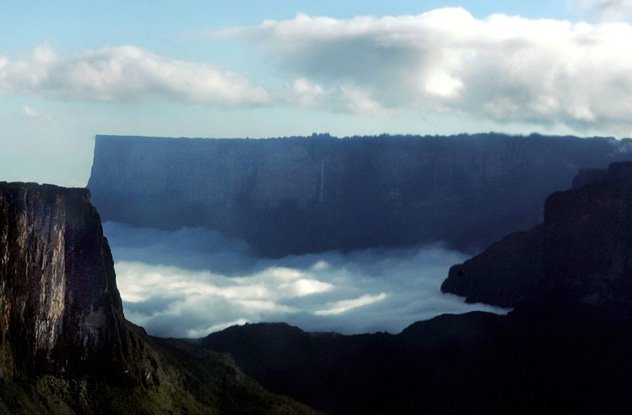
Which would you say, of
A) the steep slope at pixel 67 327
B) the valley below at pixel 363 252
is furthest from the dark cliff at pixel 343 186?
the steep slope at pixel 67 327

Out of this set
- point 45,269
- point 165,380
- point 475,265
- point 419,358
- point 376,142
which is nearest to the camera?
point 45,269

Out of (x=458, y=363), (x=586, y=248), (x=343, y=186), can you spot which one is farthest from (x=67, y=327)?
(x=343, y=186)

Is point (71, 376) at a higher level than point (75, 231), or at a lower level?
lower

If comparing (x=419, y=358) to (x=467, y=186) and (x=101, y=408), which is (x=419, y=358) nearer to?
(x=101, y=408)

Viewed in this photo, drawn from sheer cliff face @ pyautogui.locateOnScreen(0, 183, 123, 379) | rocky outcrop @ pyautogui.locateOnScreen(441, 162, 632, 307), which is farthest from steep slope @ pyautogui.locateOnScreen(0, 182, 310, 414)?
rocky outcrop @ pyautogui.locateOnScreen(441, 162, 632, 307)

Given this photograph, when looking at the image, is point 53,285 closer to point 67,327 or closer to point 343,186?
point 67,327

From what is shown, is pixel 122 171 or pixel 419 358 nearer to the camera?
pixel 419 358

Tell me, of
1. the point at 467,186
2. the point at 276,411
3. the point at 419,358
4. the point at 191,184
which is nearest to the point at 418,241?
the point at 467,186
